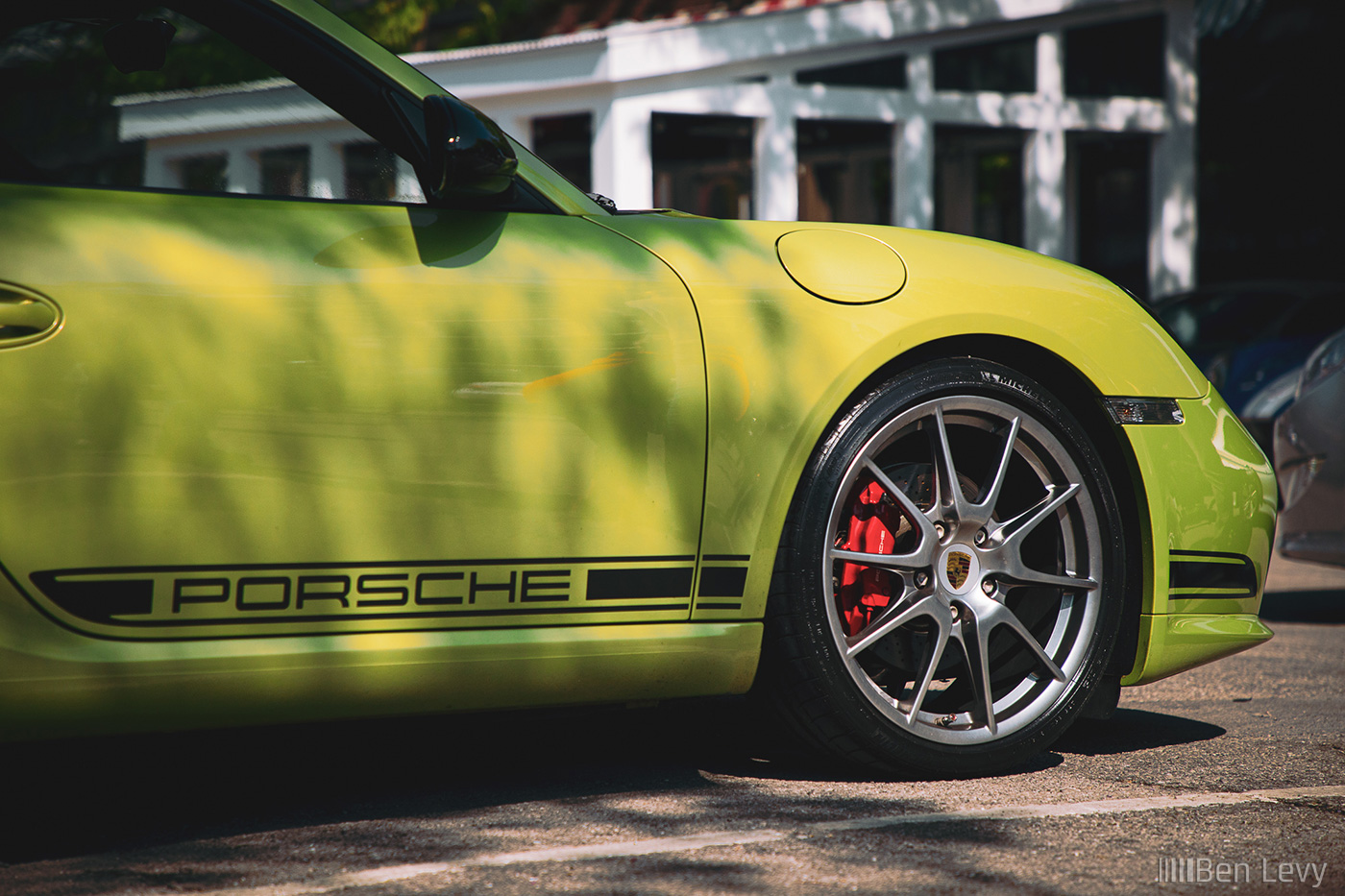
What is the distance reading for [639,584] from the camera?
112 inches

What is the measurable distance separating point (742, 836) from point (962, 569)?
796 millimetres

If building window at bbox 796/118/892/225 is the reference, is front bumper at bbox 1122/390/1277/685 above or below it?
below

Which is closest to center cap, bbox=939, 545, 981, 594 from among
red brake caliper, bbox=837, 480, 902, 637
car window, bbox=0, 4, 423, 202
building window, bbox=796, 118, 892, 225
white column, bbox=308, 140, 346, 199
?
red brake caliper, bbox=837, 480, 902, 637

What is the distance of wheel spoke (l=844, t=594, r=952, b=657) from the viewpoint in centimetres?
300

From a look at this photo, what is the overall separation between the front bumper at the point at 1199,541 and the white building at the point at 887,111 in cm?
650

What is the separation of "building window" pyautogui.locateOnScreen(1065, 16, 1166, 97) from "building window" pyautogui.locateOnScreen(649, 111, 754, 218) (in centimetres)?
311

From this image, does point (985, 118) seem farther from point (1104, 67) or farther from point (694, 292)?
point (694, 292)

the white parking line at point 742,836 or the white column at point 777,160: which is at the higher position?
the white column at point 777,160

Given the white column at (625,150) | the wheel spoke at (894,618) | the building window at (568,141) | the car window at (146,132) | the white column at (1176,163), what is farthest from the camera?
the white column at (1176,163)

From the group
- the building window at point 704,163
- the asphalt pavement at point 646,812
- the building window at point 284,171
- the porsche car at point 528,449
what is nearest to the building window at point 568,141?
the building window at point 704,163

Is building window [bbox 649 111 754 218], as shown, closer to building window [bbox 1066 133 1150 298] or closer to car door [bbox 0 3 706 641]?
building window [bbox 1066 133 1150 298]

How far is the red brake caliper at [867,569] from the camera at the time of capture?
312cm

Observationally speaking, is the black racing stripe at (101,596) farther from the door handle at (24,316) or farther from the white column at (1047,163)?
the white column at (1047,163)

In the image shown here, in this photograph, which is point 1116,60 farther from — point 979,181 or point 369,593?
point 369,593
